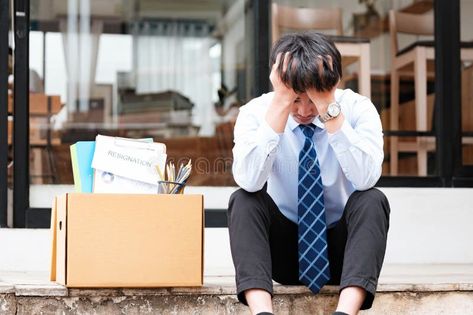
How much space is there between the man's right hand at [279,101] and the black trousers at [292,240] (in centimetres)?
21

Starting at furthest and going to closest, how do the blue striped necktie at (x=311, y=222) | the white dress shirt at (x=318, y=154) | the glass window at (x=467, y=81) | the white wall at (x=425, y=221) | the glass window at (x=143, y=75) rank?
1. the glass window at (x=143, y=75)
2. the glass window at (x=467, y=81)
3. the white wall at (x=425, y=221)
4. the blue striped necktie at (x=311, y=222)
5. the white dress shirt at (x=318, y=154)

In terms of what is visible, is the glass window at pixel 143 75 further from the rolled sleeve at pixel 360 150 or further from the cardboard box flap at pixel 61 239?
the rolled sleeve at pixel 360 150

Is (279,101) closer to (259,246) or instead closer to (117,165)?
(259,246)

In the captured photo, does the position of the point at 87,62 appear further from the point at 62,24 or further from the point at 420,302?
the point at 420,302

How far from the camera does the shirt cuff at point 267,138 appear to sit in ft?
7.81

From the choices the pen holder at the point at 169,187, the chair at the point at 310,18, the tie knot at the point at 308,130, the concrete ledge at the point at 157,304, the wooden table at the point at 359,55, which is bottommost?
the concrete ledge at the point at 157,304

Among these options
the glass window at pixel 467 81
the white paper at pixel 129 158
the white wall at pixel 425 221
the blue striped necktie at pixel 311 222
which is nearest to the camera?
the blue striped necktie at pixel 311 222

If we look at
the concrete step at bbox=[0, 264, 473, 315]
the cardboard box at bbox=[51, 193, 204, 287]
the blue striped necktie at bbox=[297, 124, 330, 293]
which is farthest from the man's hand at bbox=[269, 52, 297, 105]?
the concrete step at bbox=[0, 264, 473, 315]

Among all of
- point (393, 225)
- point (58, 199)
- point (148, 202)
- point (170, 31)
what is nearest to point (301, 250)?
point (148, 202)

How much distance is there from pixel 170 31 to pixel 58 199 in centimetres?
345

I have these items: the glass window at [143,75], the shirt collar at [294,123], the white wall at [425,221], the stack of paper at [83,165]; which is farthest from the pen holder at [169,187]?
the glass window at [143,75]

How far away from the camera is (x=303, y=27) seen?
15.0 feet

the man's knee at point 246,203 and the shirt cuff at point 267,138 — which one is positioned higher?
the shirt cuff at point 267,138

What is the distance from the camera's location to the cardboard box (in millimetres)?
2555
